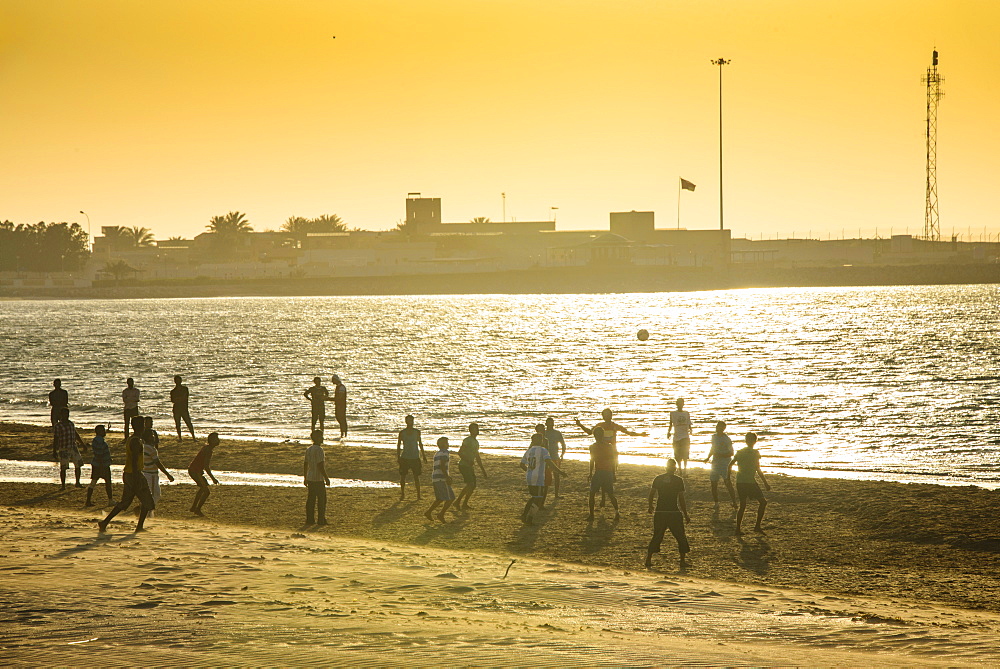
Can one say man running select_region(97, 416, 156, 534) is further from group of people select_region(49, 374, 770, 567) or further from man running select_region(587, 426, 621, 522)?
man running select_region(587, 426, 621, 522)

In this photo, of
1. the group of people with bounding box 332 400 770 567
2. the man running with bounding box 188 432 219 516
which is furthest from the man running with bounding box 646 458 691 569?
the man running with bounding box 188 432 219 516

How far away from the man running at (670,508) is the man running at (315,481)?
5.14 metres

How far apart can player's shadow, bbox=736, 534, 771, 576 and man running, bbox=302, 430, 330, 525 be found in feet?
20.5

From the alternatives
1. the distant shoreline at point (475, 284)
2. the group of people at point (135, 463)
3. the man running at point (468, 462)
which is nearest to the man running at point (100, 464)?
the group of people at point (135, 463)

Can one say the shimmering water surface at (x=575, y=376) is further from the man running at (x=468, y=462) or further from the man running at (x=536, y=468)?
the man running at (x=468, y=462)

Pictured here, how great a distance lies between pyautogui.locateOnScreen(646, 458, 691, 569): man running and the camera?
535 inches

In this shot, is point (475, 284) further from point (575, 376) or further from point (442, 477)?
point (442, 477)

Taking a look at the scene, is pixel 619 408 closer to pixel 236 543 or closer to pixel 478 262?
pixel 236 543

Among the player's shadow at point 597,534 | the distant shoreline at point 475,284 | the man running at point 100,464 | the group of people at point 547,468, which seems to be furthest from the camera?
the distant shoreline at point 475,284

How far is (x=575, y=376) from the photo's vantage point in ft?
176

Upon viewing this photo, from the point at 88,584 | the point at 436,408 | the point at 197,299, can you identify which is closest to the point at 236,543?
the point at 88,584

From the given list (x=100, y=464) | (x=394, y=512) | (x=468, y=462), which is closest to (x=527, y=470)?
(x=468, y=462)

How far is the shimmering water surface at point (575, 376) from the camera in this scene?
29.9 meters

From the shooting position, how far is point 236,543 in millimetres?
14781
